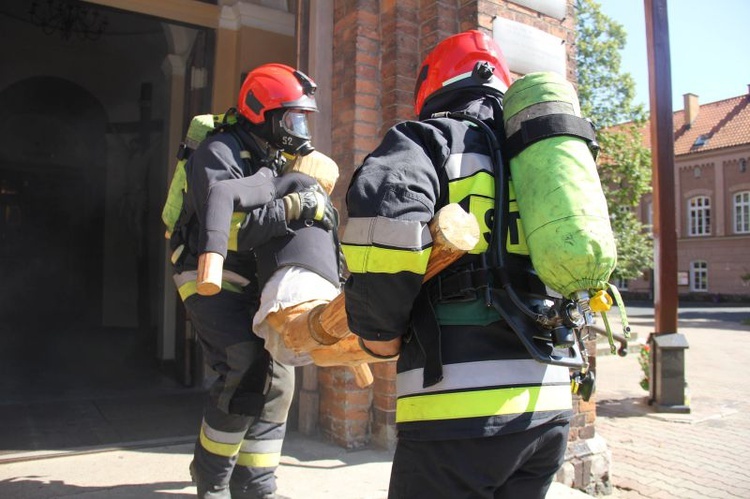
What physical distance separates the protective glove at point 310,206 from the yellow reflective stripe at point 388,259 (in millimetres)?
1132

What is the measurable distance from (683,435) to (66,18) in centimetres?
975

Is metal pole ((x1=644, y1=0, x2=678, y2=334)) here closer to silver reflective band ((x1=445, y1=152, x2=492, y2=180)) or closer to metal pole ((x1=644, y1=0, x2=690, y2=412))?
metal pole ((x1=644, y1=0, x2=690, y2=412))

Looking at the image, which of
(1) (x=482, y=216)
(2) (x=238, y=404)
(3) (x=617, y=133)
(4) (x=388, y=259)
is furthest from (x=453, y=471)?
(3) (x=617, y=133)

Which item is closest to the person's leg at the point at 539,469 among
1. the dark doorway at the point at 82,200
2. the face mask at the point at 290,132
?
the face mask at the point at 290,132

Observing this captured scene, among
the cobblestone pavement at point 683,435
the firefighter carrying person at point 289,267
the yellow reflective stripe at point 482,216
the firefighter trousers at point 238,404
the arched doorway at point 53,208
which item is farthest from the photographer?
the arched doorway at point 53,208

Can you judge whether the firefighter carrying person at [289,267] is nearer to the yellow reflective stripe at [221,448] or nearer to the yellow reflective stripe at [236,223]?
the yellow reflective stripe at [236,223]

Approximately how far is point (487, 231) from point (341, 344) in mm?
750

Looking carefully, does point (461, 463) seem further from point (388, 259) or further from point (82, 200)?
point (82, 200)

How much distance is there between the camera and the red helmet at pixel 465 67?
1944 mm

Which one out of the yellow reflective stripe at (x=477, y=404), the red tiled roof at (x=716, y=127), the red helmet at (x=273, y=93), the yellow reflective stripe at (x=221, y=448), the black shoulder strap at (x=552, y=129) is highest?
the red tiled roof at (x=716, y=127)

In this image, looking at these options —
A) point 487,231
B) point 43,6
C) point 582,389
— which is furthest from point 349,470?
point 43,6

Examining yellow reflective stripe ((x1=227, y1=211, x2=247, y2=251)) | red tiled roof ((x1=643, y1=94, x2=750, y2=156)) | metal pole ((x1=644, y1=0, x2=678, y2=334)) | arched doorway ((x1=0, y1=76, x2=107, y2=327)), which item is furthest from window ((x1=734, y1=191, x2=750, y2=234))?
yellow reflective stripe ((x1=227, y1=211, x2=247, y2=251))

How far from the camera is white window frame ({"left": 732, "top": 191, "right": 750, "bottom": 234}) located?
33.7m

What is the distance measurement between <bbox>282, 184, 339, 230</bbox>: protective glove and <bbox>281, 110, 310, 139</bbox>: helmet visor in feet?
0.94
